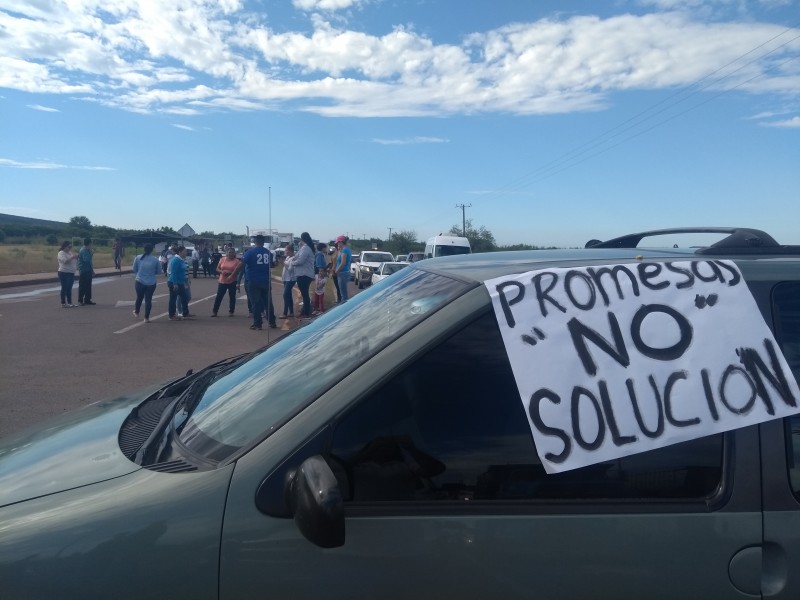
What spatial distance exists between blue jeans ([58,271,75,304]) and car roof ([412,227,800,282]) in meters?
17.8

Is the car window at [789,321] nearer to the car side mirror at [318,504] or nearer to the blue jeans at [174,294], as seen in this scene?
the car side mirror at [318,504]

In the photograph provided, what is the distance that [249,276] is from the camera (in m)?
14.3

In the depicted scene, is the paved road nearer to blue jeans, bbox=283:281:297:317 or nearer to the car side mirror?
blue jeans, bbox=283:281:297:317

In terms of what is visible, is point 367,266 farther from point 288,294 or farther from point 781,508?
point 781,508

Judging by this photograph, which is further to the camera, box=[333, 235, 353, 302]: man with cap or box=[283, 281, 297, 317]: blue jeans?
box=[333, 235, 353, 302]: man with cap

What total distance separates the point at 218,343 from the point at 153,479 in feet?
36.8

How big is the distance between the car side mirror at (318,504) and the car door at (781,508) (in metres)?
1.21

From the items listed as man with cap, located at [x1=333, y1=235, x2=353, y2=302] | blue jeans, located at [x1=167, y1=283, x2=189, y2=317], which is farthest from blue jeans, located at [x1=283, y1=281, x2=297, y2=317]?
blue jeans, located at [x1=167, y1=283, x2=189, y2=317]

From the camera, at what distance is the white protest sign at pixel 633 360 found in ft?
7.15

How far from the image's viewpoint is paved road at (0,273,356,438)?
835 cm

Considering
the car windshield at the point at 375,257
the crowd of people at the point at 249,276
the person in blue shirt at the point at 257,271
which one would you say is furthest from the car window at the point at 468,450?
the car windshield at the point at 375,257

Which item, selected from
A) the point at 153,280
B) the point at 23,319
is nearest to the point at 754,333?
the point at 153,280

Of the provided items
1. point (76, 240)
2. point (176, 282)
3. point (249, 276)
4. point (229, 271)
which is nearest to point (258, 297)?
point (249, 276)

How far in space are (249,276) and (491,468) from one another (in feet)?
41.3
